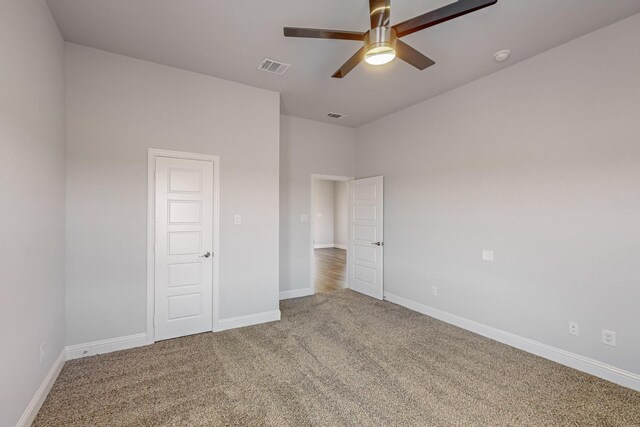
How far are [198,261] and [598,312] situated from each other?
429 centimetres

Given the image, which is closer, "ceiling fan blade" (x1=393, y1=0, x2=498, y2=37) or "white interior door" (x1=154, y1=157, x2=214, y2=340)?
"ceiling fan blade" (x1=393, y1=0, x2=498, y2=37)

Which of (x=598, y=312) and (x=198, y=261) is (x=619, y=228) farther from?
(x=198, y=261)

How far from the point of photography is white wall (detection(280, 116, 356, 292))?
5109 mm

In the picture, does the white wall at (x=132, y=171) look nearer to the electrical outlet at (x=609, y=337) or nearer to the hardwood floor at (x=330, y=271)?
the hardwood floor at (x=330, y=271)

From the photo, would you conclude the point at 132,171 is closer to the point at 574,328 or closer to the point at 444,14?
the point at 444,14

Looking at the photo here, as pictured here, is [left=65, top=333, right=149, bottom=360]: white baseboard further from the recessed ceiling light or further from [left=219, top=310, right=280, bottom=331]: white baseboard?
the recessed ceiling light

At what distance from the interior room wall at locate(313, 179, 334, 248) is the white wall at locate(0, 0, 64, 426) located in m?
9.10

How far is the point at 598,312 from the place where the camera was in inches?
106

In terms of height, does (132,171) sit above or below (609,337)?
above

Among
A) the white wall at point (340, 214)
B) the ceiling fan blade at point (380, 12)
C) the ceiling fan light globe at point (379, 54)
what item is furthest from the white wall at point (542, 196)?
the white wall at point (340, 214)

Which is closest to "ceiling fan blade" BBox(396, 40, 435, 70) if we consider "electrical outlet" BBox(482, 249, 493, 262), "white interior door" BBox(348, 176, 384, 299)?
"electrical outlet" BBox(482, 249, 493, 262)

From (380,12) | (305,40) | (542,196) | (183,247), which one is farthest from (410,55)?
(183,247)

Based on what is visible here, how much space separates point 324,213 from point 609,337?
947 centimetres

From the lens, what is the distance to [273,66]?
3.36 meters
